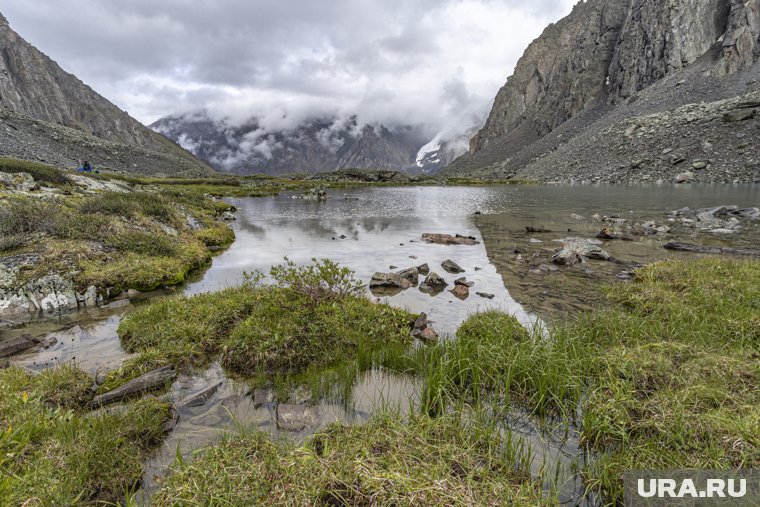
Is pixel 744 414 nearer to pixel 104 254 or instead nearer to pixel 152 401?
pixel 152 401

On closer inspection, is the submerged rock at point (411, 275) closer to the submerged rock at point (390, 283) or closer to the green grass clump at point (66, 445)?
the submerged rock at point (390, 283)

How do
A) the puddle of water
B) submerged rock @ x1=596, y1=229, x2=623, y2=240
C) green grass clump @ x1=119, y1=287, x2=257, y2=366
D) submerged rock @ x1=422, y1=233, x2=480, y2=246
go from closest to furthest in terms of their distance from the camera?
the puddle of water, green grass clump @ x1=119, y1=287, x2=257, y2=366, submerged rock @ x1=596, y1=229, x2=623, y2=240, submerged rock @ x1=422, y1=233, x2=480, y2=246

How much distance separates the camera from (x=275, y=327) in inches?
356

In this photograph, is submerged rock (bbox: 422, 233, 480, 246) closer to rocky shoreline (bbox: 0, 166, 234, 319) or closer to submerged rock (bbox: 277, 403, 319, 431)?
rocky shoreline (bbox: 0, 166, 234, 319)

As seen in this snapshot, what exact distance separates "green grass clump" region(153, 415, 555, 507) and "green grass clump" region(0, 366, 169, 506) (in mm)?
953

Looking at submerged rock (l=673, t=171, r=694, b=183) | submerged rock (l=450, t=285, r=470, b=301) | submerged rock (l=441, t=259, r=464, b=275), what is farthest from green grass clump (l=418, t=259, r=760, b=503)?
submerged rock (l=673, t=171, r=694, b=183)

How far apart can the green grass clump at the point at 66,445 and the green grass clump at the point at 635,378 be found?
4.63 metres

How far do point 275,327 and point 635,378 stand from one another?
7.86 metres

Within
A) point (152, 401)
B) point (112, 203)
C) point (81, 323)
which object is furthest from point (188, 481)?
point (112, 203)

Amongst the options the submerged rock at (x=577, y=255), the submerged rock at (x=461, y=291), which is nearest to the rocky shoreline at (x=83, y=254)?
the submerged rock at (x=461, y=291)

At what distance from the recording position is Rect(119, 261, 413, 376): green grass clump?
8391 mm

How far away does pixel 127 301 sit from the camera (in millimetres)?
12898

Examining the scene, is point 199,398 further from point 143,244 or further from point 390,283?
point 143,244

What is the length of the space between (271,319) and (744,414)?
941 centimetres
